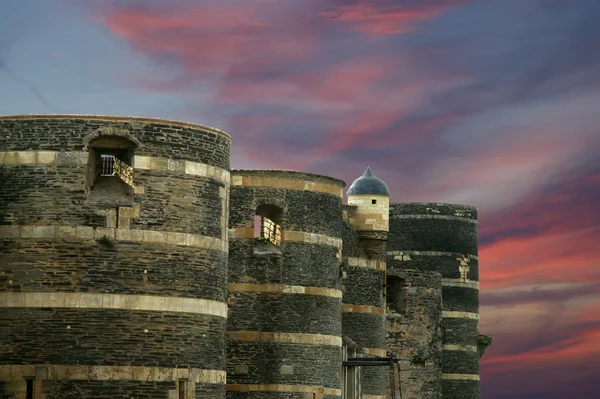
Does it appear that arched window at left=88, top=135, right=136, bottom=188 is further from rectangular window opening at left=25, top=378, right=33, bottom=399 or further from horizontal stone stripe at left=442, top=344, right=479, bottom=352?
horizontal stone stripe at left=442, top=344, right=479, bottom=352

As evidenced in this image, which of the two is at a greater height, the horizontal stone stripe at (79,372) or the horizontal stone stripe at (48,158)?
the horizontal stone stripe at (48,158)

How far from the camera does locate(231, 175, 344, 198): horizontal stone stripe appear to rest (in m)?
58.0

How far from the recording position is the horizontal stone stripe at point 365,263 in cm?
6531

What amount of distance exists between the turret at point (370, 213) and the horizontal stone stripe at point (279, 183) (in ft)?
20.0

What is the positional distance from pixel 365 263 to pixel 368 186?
3484mm

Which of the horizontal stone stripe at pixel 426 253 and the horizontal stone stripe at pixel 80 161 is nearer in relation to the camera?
the horizontal stone stripe at pixel 80 161

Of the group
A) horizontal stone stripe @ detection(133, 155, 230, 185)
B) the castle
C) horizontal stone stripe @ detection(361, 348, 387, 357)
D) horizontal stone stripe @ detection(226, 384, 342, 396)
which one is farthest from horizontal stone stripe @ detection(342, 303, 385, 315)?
horizontal stone stripe @ detection(133, 155, 230, 185)

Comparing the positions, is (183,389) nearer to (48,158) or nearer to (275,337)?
(48,158)

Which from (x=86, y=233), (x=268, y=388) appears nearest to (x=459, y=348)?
(x=268, y=388)

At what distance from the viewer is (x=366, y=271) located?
218 feet

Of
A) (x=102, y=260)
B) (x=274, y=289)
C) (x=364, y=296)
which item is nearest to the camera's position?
(x=102, y=260)

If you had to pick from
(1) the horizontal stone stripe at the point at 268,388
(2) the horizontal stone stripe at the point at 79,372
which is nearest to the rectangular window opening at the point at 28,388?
(2) the horizontal stone stripe at the point at 79,372

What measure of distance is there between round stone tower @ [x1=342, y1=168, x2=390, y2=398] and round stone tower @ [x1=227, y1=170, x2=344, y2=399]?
5.61 m

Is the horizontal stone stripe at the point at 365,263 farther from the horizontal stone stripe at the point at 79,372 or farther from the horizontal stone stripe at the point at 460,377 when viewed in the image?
the horizontal stone stripe at the point at 79,372
